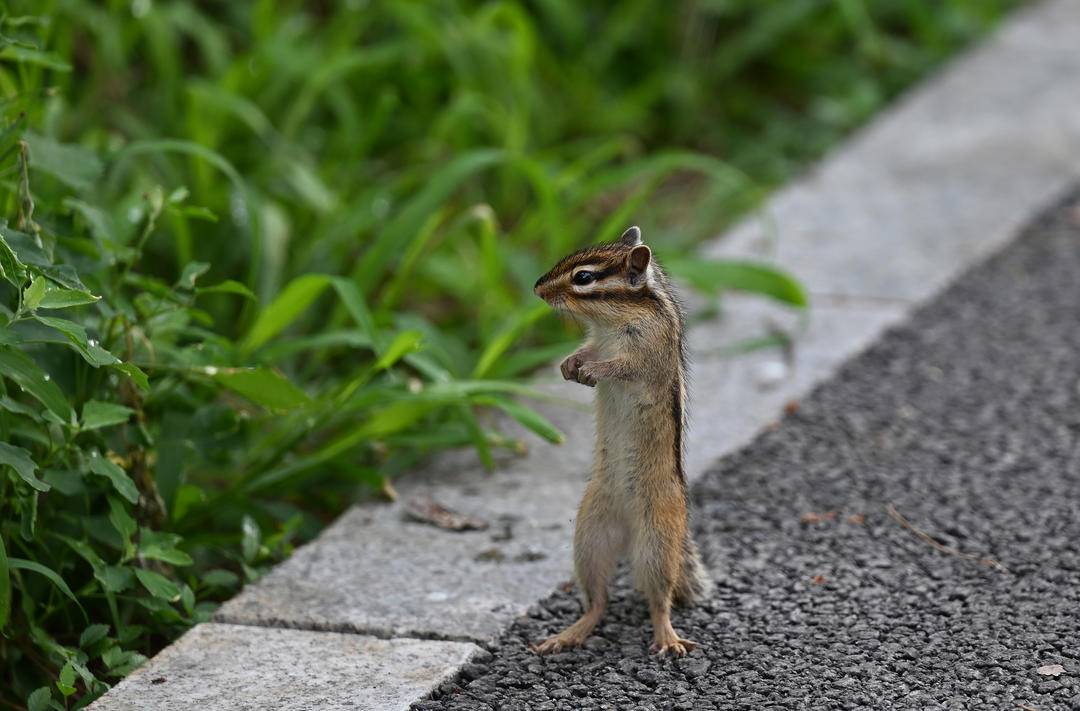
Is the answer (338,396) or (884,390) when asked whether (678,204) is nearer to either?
(884,390)

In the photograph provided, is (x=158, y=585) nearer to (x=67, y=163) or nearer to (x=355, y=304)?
(x=355, y=304)

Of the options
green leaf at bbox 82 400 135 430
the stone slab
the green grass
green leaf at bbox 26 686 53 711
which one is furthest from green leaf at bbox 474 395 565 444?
green leaf at bbox 26 686 53 711

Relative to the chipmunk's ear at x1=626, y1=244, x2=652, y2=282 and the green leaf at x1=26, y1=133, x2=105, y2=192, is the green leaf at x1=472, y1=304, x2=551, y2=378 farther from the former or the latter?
the green leaf at x1=26, y1=133, x2=105, y2=192

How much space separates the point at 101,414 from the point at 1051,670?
6.85ft

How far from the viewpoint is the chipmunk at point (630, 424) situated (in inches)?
133

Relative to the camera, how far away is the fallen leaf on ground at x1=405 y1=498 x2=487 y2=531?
159 inches

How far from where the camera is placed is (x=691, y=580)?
356cm

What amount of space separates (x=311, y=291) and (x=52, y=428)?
908 millimetres

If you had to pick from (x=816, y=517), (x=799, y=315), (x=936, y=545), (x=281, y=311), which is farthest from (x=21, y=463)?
(x=799, y=315)

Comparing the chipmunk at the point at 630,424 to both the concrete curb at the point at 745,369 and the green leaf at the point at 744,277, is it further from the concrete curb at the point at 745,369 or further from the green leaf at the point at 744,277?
the green leaf at the point at 744,277

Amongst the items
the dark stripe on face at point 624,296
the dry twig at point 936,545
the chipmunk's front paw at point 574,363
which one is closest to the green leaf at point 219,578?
the chipmunk's front paw at point 574,363

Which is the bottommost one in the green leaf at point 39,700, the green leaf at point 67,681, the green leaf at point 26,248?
the green leaf at point 39,700

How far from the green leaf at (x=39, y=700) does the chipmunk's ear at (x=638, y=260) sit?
1.50 m

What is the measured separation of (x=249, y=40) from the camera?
21.6 ft
